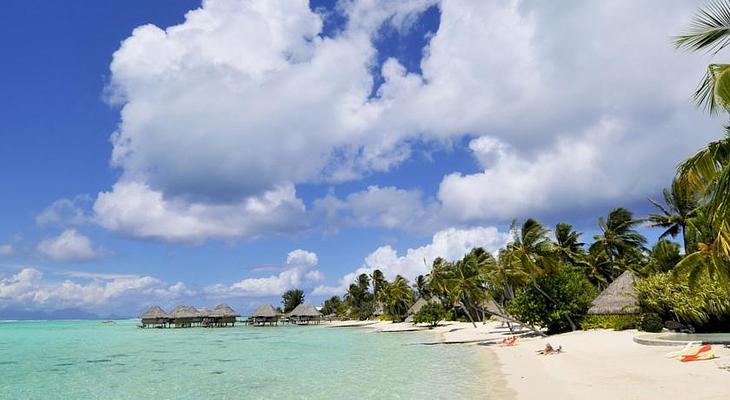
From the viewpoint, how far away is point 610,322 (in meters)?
24.9

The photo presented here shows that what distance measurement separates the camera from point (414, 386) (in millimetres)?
14398

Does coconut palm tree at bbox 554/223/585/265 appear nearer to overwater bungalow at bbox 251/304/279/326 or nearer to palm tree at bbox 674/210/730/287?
palm tree at bbox 674/210/730/287

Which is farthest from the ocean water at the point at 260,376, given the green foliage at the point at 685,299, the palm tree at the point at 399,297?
the palm tree at the point at 399,297

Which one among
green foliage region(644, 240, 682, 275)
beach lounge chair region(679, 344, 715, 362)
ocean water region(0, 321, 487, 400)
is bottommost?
ocean water region(0, 321, 487, 400)

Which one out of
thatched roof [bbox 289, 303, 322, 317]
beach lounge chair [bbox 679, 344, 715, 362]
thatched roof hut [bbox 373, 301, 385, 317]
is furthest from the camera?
thatched roof hut [bbox 373, 301, 385, 317]

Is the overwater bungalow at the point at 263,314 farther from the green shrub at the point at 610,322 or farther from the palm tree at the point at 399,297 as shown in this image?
the green shrub at the point at 610,322

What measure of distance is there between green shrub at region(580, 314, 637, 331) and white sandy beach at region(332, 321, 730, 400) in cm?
362

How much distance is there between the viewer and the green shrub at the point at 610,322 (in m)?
24.2

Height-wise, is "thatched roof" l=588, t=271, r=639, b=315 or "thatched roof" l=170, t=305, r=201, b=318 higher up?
"thatched roof" l=170, t=305, r=201, b=318

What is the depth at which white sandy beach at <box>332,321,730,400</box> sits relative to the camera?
32.3 feet

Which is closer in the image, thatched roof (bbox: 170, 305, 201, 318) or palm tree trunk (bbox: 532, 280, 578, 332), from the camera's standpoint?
palm tree trunk (bbox: 532, 280, 578, 332)

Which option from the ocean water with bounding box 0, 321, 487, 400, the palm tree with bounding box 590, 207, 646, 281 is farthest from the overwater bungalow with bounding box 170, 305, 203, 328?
the palm tree with bounding box 590, 207, 646, 281

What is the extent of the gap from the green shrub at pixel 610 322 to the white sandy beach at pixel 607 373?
362 cm

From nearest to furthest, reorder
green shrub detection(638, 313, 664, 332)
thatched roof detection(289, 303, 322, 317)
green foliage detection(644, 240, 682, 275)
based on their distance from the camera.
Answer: green shrub detection(638, 313, 664, 332), green foliage detection(644, 240, 682, 275), thatched roof detection(289, 303, 322, 317)
